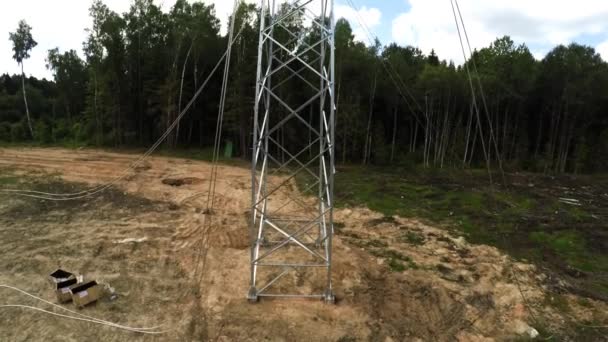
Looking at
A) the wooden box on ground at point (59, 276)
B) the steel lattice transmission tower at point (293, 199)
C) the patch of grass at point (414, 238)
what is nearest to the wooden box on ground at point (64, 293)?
the wooden box on ground at point (59, 276)

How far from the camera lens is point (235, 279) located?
22.0 ft

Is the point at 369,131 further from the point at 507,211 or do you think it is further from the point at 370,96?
the point at 507,211

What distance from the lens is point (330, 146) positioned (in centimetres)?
546

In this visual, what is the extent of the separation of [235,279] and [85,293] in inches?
86.7

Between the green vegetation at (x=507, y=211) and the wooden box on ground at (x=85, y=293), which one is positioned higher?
the green vegetation at (x=507, y=211)

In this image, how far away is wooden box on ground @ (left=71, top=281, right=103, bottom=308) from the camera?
5.68 m

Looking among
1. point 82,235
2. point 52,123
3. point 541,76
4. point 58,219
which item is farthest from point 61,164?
point 541,76

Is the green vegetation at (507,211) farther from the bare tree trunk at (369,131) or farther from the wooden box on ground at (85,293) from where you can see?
the wooden box on ground at (85,293)

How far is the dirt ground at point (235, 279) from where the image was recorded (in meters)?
5.41

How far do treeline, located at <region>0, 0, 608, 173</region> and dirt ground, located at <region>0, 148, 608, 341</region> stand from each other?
418 inches

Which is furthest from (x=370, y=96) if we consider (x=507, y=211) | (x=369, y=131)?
(x=507, y=211)

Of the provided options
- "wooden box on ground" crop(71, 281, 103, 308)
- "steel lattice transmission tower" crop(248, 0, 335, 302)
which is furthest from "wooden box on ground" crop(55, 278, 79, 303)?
"steel lattice transmission tower" crop(248, 0, 335, 302)

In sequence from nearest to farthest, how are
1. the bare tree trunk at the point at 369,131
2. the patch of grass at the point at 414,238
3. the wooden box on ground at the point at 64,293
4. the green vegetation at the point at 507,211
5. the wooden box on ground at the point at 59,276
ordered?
the wooden box on ground at the point at 64,293
the wooden box on ground at the point at 59,276
the green vegetation at the point at 507,211
the patch of grass at the point at 414,238
the bare tree trunk at the point at 369,131

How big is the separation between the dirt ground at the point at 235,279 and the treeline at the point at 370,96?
10605 millimetres
